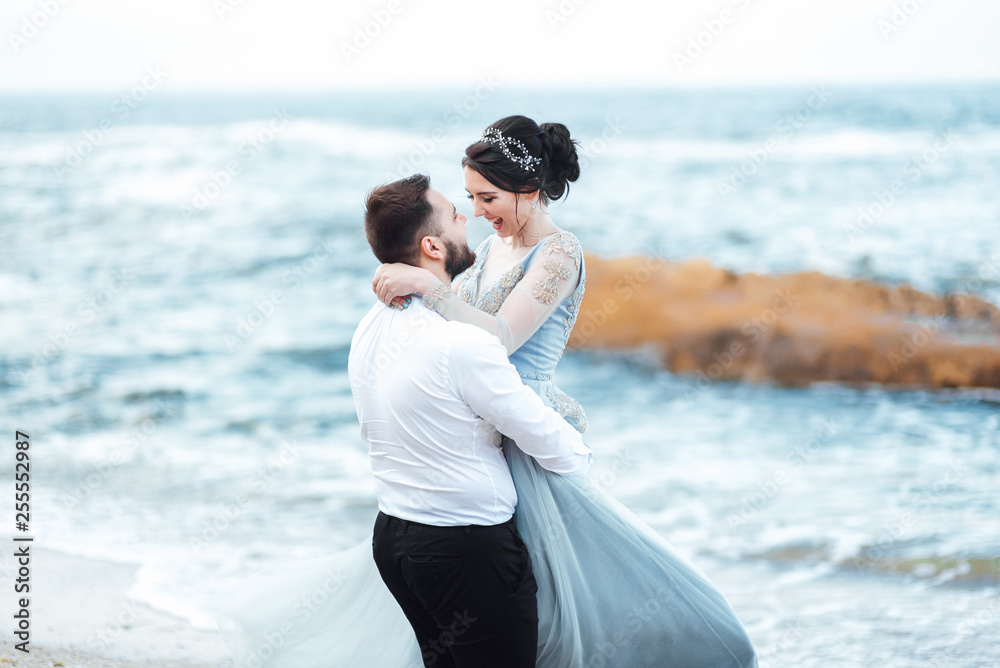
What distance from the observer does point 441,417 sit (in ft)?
7.03

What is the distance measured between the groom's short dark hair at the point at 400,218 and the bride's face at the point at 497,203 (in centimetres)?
43

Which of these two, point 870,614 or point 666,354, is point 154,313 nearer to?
point 666,354

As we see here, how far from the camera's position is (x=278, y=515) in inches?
231

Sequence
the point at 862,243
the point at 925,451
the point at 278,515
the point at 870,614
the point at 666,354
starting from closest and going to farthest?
the point at 870,614 → the point at 278,515 → the point at 925,451 → the point at 666,354 → the point at 862,243

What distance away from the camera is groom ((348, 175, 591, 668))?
2.11m

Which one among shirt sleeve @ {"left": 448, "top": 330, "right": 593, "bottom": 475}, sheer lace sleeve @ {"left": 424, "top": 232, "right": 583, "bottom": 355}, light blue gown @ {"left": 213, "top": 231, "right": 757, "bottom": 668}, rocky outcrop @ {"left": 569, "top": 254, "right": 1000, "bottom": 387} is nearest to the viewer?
shirt sleeve @ {"left": 448, "top": 330, "right": 593, "bottom": 475}

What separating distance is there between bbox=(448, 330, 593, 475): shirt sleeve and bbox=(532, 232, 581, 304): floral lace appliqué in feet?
1.81

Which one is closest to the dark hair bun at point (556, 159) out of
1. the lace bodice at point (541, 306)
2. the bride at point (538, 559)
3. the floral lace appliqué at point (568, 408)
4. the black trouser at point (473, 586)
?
the bride at point (538, 559)

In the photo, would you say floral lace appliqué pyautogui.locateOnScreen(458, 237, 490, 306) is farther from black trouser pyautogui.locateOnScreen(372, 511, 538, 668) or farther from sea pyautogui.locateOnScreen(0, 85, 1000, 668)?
black trouser pyautogui.locateOnScreen(372, 511, 538, 668)

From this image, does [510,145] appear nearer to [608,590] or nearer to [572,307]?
[572,307]

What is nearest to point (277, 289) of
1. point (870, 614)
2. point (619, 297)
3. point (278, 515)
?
point (619, 297)

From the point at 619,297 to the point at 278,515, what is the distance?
5.74 meters

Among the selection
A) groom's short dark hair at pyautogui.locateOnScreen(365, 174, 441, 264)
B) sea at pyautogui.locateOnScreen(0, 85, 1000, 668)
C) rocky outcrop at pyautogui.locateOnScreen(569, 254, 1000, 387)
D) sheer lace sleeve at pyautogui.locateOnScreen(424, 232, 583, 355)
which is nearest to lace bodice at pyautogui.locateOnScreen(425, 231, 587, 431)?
sheer lace sleeve at pyautogui.locateOnScreen(424, 232, 583, 355)

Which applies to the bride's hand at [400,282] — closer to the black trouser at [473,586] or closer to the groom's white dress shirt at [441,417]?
the groom's white dress shirt at [441,417]
